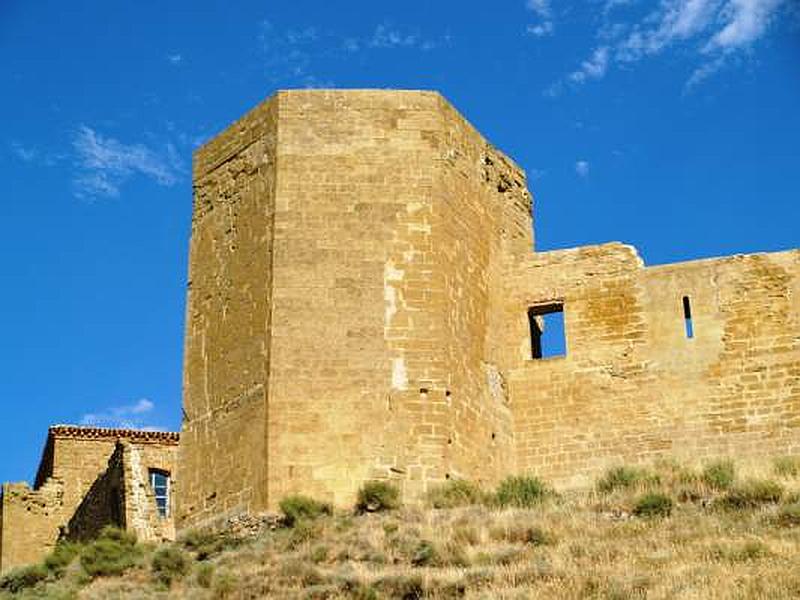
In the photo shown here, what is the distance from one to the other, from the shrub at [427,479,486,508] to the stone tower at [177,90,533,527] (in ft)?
0.63

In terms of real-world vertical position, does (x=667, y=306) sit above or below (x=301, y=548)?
above

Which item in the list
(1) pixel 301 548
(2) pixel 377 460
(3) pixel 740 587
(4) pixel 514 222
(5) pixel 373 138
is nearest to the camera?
(3) pixel 740 587

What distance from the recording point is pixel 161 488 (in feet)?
85.9

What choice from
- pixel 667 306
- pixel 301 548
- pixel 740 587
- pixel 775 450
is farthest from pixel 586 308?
pixel 740 587

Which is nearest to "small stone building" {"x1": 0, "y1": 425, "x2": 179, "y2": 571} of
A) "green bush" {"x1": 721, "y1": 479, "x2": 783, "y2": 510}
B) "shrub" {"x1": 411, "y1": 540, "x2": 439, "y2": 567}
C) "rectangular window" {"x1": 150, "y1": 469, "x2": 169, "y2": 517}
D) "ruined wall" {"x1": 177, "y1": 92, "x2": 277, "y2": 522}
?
"rectangular window" {"x1": 150, "y1": 469, "x2": 169, "y2": 517}

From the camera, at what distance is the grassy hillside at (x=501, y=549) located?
1481 cm

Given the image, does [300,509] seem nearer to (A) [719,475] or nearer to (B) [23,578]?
(B) [23,578]

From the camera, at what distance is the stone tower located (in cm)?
1923

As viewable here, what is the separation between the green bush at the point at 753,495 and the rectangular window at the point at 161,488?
11.3 meters

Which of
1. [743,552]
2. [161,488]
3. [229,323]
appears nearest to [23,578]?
[229,323]

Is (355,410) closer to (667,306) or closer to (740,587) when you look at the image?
(667,306)

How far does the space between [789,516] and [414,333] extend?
5.44 meters

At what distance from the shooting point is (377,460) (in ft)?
62.7

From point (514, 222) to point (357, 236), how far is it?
3365 mm
